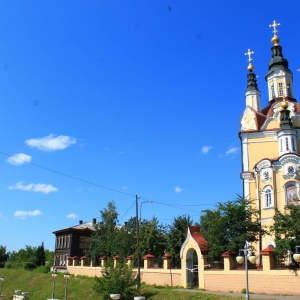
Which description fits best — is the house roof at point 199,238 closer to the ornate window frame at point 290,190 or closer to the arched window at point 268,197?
the arched window at point 268,197

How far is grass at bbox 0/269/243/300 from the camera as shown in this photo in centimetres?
2298

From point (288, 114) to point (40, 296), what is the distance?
29375 millimetres

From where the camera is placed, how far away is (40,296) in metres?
37.7

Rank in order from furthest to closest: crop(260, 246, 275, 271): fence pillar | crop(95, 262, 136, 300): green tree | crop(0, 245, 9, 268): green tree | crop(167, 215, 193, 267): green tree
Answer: crop(0, 245, 9, 268): green tree < crop(167, 215, 193, 267): green tree < crop(95, 262, 136, 300): green tree < crop(260, 246, 275, 271): fence pillar

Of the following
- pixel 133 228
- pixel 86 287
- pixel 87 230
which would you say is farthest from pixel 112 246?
pixel 87 230

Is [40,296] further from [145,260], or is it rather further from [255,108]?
[255,108]

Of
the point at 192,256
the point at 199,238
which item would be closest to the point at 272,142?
the point at 199,238

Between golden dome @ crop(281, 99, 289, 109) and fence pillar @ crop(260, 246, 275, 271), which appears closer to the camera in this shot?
fence pillar @ crop(260, 246, 275, 271)

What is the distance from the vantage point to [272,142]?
4075 cm

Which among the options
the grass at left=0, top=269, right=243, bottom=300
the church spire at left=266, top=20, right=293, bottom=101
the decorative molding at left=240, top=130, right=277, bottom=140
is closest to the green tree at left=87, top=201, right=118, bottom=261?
the grass at left=0, top=269, right=243, bottom=300

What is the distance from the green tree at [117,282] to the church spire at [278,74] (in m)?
28.8

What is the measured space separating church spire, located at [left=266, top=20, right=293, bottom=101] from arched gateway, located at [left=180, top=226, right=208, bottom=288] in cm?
2416

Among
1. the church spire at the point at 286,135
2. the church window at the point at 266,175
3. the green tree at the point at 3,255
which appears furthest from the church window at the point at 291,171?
the green tree at the point at 3,255

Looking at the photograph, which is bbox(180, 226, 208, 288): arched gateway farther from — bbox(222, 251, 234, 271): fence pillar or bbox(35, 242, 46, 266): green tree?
bbox(35, 242, 46, 266): green tree
